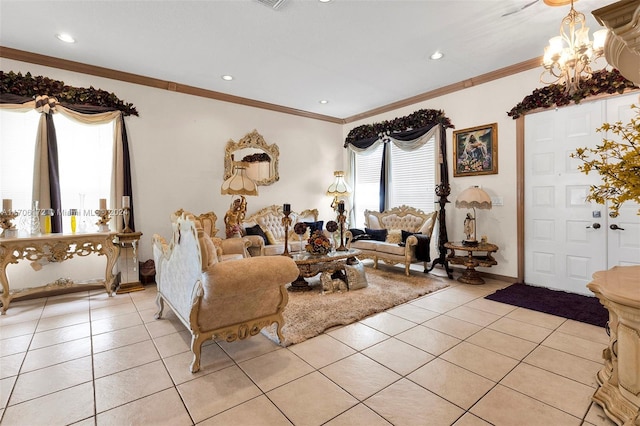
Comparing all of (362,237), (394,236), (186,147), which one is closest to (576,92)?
(394,236)

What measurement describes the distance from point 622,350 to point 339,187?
16.9 ft

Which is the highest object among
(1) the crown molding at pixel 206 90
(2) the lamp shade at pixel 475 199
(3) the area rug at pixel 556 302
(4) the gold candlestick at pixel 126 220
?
(1) the crown molding at pixel 206 90

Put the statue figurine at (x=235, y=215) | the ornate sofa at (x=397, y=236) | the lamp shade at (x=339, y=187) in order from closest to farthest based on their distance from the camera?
1. the ornate sofa at (x=397, y=236)
2. the statue figurine at (x=235, y=215)
3. the lamp shade at (x=339, y=187)

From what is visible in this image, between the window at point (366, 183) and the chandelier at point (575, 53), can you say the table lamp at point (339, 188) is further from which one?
the chandelier at point (575, 53)

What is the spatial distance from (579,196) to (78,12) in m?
6.03

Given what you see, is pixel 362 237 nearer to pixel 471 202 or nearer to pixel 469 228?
pixel 469 228

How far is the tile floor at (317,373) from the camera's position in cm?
169

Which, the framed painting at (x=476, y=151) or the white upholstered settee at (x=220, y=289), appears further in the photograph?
the framed painting at (x=476, y=151)

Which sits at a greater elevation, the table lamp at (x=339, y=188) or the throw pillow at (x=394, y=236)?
the table lamp at (x=339, y=188)

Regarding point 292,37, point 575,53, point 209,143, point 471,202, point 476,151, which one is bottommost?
point 471,202

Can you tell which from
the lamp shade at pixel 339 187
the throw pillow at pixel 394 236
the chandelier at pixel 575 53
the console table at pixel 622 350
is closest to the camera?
the console table at pixel 622 350

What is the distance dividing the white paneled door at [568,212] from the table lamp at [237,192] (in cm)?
414

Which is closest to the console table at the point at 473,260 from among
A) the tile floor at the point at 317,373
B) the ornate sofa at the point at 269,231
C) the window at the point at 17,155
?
the tile floor at the point at 317,373

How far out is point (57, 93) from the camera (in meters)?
3.89
